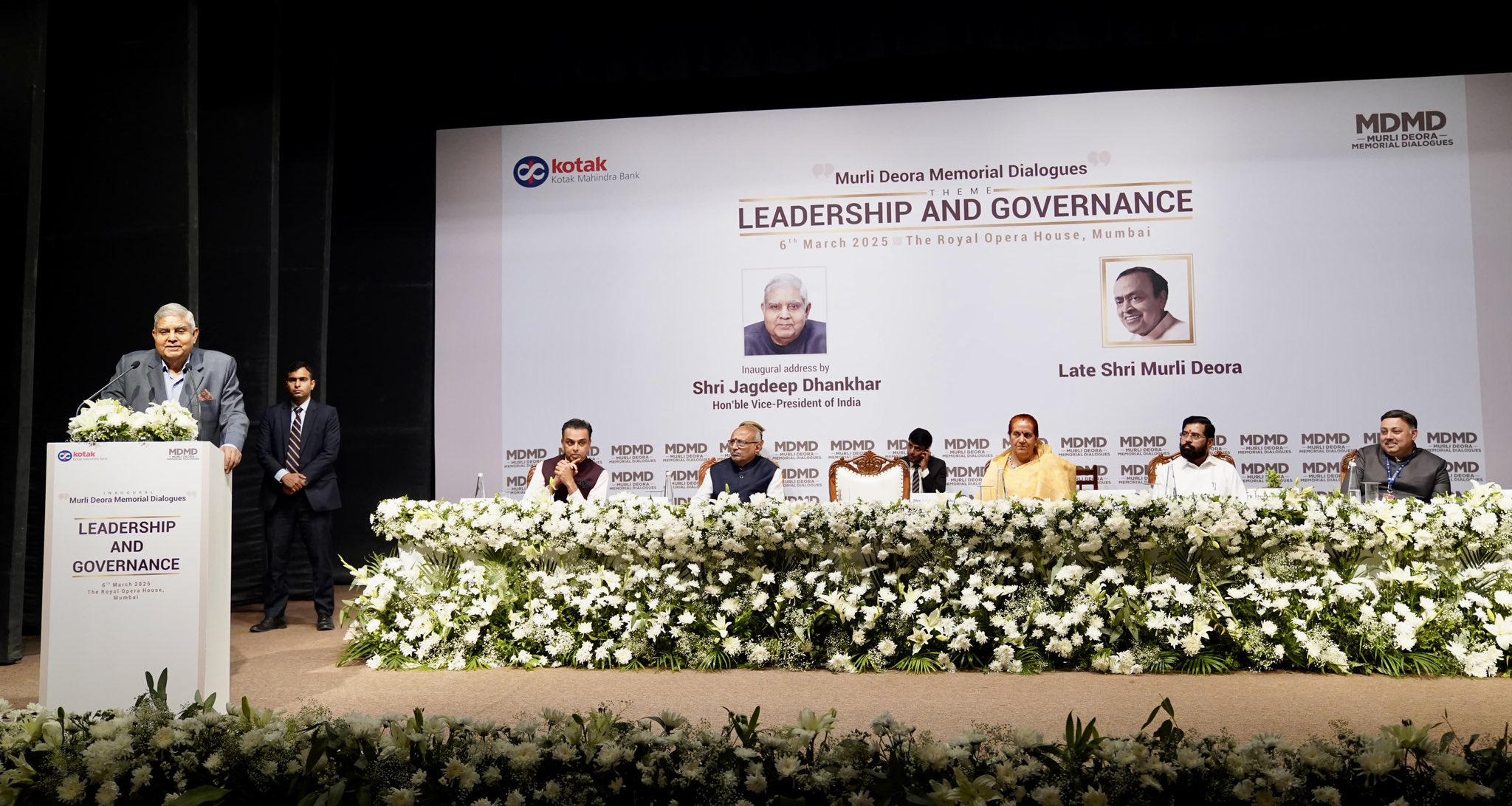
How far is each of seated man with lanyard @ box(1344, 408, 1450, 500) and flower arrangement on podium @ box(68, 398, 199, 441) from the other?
505cm

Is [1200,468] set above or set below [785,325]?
below

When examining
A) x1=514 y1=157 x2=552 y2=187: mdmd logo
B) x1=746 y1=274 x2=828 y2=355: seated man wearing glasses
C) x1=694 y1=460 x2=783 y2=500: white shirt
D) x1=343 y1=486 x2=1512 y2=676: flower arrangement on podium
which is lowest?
x1=343 y1=486 x2=1512 y2=676: flower arrangement on podium

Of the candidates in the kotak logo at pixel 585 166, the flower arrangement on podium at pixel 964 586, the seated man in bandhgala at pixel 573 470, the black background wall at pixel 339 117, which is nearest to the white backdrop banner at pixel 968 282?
the kotak logo at pixel 585 166

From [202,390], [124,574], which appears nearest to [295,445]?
[202,390]

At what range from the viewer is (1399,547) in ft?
12.5

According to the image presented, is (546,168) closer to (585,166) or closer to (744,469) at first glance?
(585,166)

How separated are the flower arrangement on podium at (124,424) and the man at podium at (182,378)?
86cm

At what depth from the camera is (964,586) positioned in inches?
157

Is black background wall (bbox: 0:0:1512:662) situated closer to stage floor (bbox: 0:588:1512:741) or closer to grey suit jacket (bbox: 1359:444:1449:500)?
stage floor (bbox: 0:588:1512:741)

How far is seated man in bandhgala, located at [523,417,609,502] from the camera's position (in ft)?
17.3

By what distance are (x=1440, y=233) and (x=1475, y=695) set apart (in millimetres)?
4626

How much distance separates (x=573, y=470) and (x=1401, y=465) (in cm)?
420

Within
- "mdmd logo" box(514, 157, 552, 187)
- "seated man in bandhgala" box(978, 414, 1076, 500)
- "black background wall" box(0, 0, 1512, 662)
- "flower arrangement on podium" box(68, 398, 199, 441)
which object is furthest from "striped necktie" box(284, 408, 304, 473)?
"seated man in bandhgala" box(978, 414, 1076, 500)

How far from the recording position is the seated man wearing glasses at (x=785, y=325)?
746cm
